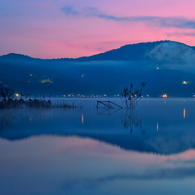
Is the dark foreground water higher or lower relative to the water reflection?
lower

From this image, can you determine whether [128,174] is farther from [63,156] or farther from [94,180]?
[63,156]

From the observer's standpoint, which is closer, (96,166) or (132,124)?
(96,166)

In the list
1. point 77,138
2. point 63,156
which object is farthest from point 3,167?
point 77,138

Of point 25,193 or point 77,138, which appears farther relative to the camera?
point 77,138

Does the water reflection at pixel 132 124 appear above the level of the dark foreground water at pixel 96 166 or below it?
above

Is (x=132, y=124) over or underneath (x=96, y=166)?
over

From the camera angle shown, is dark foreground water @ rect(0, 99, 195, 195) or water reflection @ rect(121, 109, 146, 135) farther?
water reflection @ rect(121, 109, 146, 135)

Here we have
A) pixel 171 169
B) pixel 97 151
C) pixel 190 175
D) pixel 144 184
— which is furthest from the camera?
pixel 97 151

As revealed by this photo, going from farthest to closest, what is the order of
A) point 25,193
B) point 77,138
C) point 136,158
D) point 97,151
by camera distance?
point 77,138 → point 97,151 → point 136,158 → point 25,193

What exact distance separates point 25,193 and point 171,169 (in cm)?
607

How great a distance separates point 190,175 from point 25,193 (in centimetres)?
619

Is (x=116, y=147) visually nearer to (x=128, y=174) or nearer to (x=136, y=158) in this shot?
(x=136, y=158)

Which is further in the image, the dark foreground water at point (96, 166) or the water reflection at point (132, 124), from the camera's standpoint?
the water reflection at point (132, 124)

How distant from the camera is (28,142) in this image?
19.0 meters
